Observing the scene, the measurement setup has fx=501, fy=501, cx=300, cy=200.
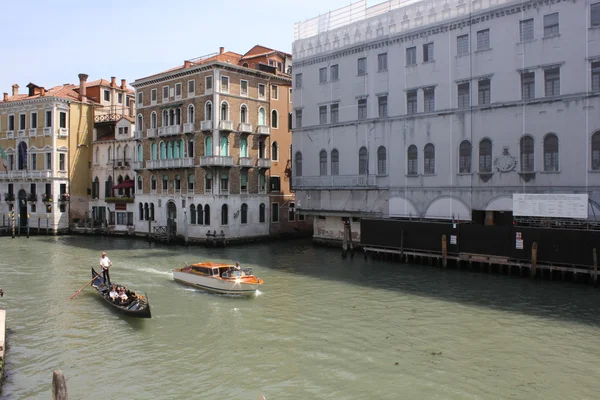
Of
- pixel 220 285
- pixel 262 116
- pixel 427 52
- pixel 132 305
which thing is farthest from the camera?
pixel 262 116

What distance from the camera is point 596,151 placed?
24703mm

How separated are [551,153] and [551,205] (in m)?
2.97

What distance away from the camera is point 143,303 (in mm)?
17328

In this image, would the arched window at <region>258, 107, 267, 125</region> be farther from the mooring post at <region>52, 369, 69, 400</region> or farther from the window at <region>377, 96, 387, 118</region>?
the mooring post at <region>52, 369, 69, 400</region>

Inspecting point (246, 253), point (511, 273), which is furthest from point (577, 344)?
point (246, 253)

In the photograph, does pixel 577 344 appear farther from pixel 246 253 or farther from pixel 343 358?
pixel 246 253

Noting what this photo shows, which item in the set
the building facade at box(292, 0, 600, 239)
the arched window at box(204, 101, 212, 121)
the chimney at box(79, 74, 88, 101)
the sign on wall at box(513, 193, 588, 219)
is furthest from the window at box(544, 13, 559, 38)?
the chimney at box(79, 74, 88, 101)

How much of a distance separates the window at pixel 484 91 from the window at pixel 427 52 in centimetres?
388

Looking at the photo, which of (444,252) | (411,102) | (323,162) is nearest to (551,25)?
(411,102)

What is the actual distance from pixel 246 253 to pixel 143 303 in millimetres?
17167

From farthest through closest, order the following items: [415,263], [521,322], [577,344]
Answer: [415,263], [521,322], [577,344]

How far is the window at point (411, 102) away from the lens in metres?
32.1

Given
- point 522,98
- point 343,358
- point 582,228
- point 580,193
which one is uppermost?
point 522,98

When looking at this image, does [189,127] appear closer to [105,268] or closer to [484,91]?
[105,268]
